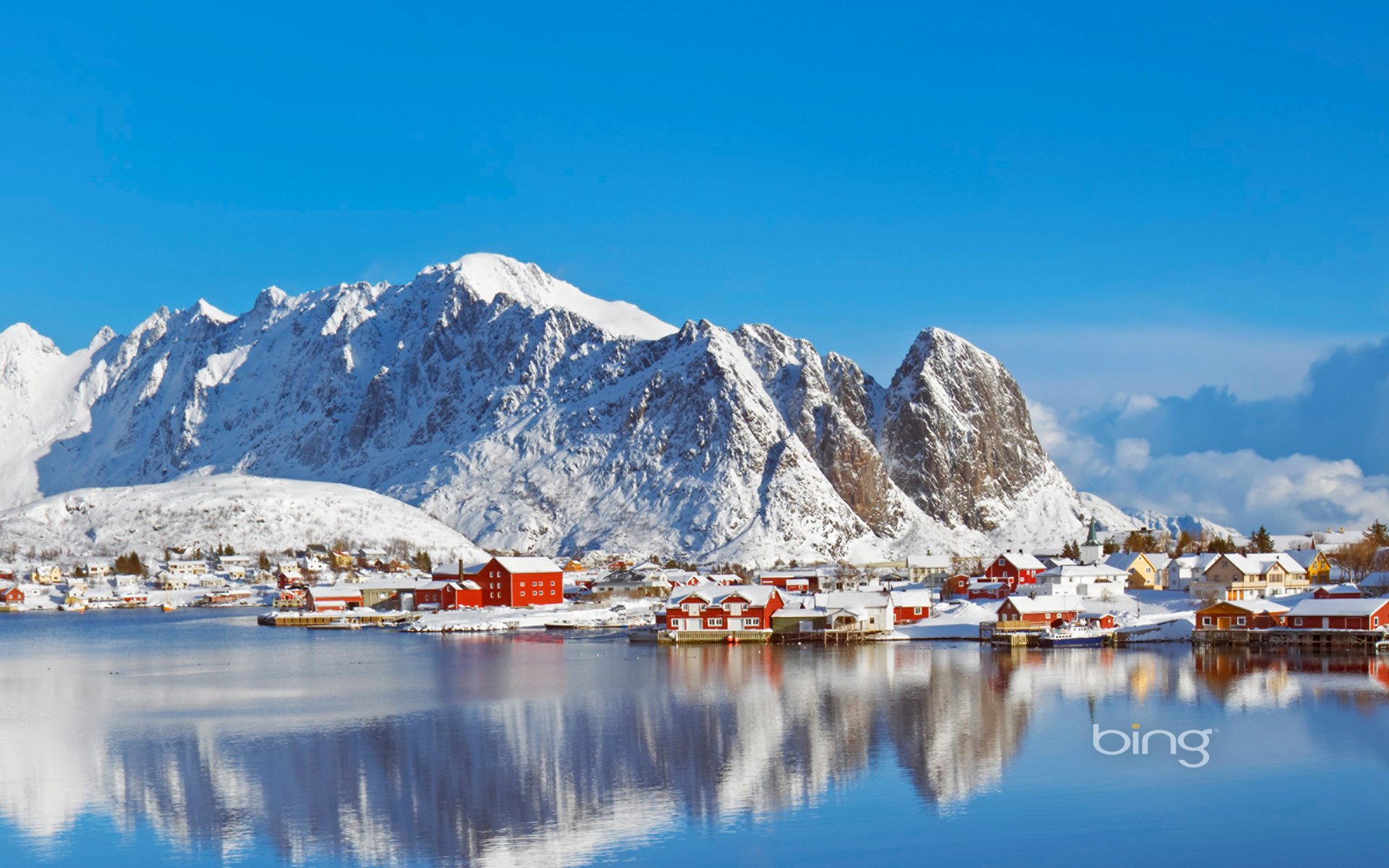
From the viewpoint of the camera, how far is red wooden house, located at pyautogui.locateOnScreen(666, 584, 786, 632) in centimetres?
9219

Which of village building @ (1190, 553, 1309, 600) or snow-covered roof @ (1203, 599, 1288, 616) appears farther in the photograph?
village building @ (1190, 553, 1309, 600)

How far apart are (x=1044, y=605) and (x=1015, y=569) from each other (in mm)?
28351

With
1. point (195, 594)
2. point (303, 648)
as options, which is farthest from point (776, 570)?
point (303, 648)

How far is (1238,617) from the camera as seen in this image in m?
83.8

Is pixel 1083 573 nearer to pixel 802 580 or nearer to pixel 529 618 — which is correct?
pixel 802 580

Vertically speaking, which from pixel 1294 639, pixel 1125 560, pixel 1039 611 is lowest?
pixel 1294 639

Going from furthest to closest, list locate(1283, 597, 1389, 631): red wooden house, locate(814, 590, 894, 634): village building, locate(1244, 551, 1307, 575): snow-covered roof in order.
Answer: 1. locate(1244, 551, 1307, 575): snow-covered roof
2. locate(814, 590, 894, 634): village building
3. locate(1283, 597, 1389, 631): red wooden house

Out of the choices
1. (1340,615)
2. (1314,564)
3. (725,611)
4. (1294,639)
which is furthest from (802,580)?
(1340,615)

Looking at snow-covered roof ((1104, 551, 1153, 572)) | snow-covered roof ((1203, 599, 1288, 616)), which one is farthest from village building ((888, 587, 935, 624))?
snow-covered roof ((1104, 551, 1153, 572))

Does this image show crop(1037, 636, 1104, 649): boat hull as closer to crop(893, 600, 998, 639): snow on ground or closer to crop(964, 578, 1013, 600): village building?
crop(893, 600, 998, 639): snow on ground

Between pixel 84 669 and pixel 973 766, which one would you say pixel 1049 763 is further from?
pixel 84 669

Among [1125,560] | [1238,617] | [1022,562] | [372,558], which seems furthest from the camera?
[372,558]

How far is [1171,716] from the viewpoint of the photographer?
5159 cm

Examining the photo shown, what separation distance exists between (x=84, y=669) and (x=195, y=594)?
288 feet
